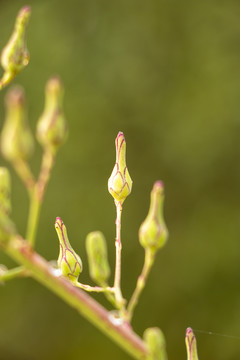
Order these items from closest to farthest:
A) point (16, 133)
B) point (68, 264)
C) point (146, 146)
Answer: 1. point (16, 133)
2. point (68, 264)
3. point (146, 146)

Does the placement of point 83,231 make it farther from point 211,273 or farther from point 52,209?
point 211,273

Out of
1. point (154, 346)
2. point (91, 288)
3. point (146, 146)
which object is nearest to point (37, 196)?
point (91, 288)

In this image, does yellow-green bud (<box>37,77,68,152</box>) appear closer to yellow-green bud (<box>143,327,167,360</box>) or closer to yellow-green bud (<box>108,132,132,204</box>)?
yellow-green bud (<box>108,132,132,204</box>)

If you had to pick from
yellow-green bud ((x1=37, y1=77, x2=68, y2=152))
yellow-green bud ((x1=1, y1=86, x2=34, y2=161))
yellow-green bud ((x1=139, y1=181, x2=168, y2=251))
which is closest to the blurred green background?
yellow-green bud ((x1=139, y1=181, x2=168, y2=251))

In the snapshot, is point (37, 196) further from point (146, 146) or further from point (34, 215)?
point (146, 146)

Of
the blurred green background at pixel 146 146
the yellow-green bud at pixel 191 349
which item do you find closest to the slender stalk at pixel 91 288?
the yellow-green bud at pixel 191 349

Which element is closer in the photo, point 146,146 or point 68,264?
point 68,264

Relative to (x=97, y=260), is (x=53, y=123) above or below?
above
